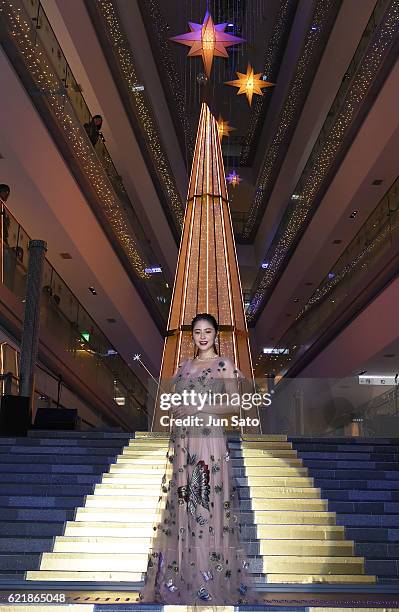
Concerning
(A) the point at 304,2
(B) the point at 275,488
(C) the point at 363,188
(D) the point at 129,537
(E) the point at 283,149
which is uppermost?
(A) the point at 304,2

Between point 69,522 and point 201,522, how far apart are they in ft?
6.69

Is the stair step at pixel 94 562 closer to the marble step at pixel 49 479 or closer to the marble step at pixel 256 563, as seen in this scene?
the marble step at pixel 256 563

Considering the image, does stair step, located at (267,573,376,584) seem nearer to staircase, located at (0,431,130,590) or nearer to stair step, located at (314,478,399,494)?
stair step, located at (314,478,399,494)

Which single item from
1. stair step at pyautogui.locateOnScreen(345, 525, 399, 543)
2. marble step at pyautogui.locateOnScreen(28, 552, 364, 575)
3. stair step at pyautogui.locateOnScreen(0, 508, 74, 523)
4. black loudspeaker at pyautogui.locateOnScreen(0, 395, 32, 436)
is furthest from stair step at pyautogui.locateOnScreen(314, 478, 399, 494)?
black loudspeaker at pyautogui.locateOnScreen(0, 395, 32, 436)

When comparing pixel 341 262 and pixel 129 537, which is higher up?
pixel 341 262

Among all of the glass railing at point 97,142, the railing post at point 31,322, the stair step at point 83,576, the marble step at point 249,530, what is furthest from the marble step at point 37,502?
the glass railing at point 97,142

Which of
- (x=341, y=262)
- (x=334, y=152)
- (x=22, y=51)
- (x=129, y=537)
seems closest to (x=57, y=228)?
(x=22, y=51)

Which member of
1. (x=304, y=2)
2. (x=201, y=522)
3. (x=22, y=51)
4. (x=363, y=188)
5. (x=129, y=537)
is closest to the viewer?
(x=201, y=522)

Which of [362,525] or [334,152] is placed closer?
[362,525]

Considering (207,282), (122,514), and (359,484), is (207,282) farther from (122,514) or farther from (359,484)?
(122,514)

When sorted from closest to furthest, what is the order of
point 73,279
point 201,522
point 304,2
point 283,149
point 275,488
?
point 201,522 → point 275,488 → point 73,279 → point 304,2 → point 283,149

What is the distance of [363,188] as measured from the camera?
13.7 m

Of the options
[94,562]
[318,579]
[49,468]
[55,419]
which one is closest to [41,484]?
[49,468]

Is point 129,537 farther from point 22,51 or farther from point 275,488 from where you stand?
point 22,51
